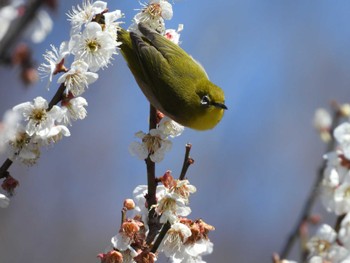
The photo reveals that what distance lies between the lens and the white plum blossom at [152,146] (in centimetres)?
193

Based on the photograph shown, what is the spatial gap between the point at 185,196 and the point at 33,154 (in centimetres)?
46

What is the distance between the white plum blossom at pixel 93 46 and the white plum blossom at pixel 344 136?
747mm

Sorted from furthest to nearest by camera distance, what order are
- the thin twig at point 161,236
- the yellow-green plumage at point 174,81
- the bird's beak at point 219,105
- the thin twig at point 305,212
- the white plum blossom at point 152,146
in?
the bird's beak at point 219,105
the yellow-green plumage at point 174,81
the white plum blossom at point 152,146
the thin twig at point 161,236
the thin twig at point 305,212

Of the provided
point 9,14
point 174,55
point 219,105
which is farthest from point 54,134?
point 219,105

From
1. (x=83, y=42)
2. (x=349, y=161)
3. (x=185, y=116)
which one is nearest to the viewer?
(x=349, y=161)

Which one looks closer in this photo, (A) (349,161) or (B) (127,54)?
(A) (349,161)

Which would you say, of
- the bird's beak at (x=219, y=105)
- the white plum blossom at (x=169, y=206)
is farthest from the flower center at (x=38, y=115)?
the bird's beak at (x=219, y=105)

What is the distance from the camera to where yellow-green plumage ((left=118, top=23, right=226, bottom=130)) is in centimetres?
276

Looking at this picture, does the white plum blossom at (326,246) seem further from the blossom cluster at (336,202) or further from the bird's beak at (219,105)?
the bird's beak at (219,105)

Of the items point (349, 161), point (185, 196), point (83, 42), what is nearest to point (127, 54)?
point (83, 42)

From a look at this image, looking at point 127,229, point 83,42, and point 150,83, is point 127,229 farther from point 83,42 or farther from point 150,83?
point 150,83

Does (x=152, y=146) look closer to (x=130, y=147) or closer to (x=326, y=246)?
(x=130, y=147)

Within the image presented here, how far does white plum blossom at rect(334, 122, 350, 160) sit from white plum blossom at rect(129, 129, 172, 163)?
1.87 feet

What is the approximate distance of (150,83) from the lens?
9.48 feet
